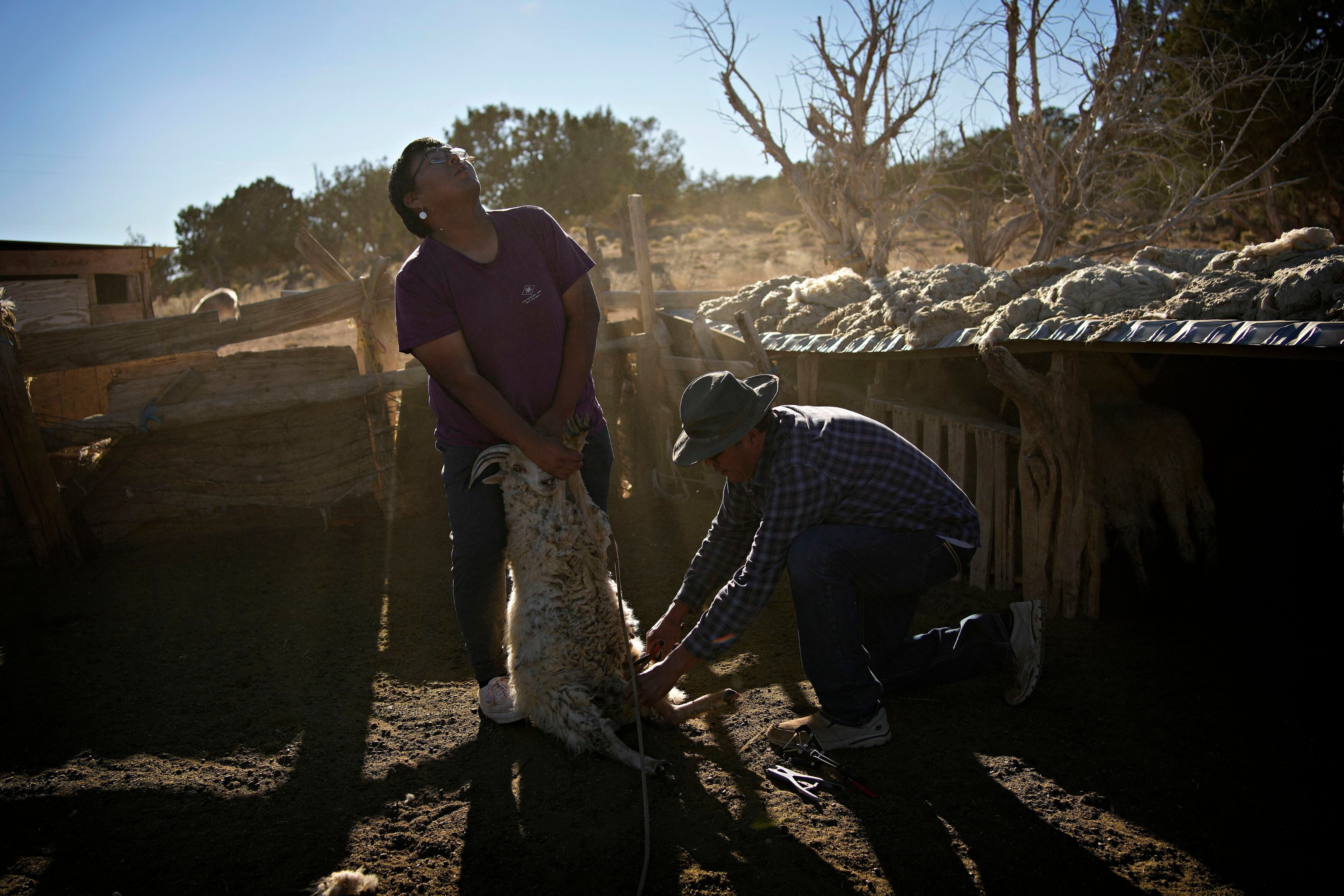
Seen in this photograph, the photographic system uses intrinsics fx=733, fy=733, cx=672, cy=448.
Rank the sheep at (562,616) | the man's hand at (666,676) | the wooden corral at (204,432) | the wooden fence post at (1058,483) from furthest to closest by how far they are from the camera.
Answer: the wooden corral at (204,432)
the wooden fence post at (1058,483)
the sheep at (562,616)
the man's hand at (666,676)

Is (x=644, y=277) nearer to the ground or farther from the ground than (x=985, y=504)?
farther from the ground

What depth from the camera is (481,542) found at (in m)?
2.94

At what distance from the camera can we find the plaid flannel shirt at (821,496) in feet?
8.91

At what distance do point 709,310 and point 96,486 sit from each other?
5103mm

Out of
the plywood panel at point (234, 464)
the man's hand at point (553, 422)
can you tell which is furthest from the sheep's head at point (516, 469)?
the plywood panel at point (234, 464)

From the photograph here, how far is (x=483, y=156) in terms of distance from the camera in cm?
2758

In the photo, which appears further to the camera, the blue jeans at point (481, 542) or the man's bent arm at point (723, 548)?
the man's bent arm at point (723, 548)

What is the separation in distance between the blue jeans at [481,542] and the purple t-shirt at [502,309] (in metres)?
0.13

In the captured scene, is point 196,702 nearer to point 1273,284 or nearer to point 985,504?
point 985,504

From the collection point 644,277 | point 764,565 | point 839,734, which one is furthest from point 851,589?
point 644,277

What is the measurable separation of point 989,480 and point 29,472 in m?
6.50

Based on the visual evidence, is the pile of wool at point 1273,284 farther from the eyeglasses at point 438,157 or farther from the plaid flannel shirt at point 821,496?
the eyeglasses at point 438,157

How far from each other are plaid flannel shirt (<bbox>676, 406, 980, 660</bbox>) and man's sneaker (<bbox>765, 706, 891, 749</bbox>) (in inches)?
20.9

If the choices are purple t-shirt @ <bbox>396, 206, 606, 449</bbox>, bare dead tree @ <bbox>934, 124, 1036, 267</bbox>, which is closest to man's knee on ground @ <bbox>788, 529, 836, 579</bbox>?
purple t-shirt @ <bbox>396, 206, 606, 449</bbox>
